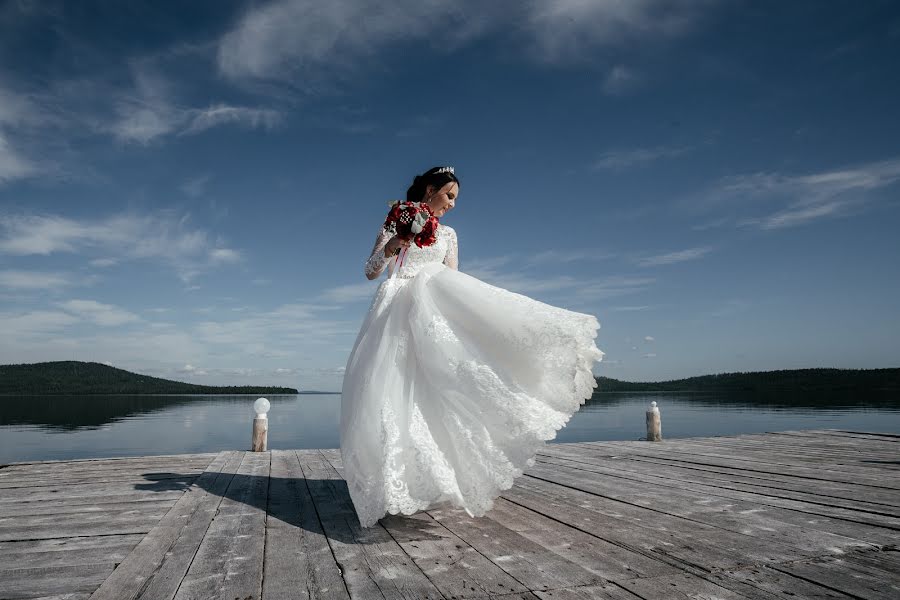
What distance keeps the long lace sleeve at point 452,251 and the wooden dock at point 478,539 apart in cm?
193

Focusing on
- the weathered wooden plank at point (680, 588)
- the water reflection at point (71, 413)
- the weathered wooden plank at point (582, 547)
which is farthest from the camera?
the water reflection at point (71, 413)

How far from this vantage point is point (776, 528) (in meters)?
3.41

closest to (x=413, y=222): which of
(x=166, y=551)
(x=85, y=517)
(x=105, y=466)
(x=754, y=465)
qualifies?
(x=166, y=551)

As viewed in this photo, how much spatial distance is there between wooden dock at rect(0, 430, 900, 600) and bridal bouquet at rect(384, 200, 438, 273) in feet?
6.48

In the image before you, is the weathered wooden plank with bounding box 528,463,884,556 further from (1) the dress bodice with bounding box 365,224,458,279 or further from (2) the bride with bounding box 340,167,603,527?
(1) the dress bodice with bounding box 365,224,458,279

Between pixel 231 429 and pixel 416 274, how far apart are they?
3466 cm

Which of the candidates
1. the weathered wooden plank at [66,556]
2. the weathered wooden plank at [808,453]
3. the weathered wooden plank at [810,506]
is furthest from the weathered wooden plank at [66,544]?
the weathered wooden plank at [808,453]

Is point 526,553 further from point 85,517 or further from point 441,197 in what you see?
point 85,517

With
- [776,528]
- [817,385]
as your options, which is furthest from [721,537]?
[817,385]

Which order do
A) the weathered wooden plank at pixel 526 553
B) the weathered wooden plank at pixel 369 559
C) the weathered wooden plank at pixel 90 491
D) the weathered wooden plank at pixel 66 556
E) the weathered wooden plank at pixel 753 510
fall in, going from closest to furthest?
1. the weathered wooden plank at pixel 369 559
2. the weathered wooden plank at pixel 526 553
3. the weathered wooden plank at pixel 66 556
4. the weathered wooden plank at pixel 753 510
5. the weathered wooden plank at pixel 90 491

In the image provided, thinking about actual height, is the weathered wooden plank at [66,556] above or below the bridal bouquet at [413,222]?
below

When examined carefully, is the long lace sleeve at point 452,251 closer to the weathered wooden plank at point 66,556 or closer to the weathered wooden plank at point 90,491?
the weathered wooden plank at point 66,556

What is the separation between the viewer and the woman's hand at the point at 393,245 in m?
4.09

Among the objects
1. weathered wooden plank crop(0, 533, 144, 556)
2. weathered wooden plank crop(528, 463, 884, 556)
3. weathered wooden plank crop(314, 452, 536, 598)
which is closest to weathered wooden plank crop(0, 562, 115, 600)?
weathered wooden plank crop(0, 533, 144, 556)
